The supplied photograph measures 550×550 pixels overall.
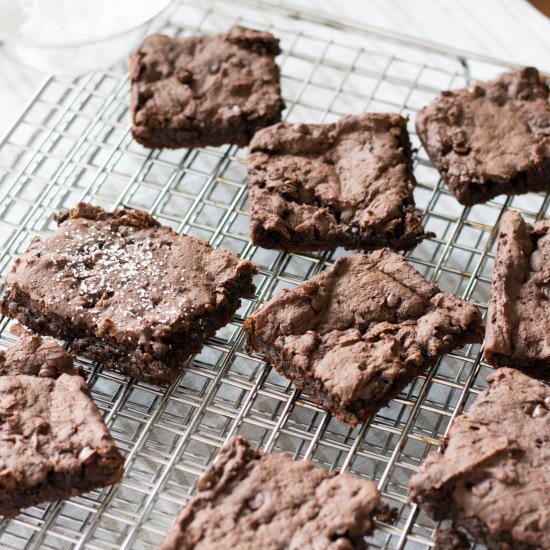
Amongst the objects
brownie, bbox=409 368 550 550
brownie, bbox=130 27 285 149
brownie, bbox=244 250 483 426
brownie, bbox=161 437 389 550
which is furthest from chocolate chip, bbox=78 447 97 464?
brownie, bbox=130 27 285 149

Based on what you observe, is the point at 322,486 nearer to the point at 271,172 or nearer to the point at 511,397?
the point at 511,397

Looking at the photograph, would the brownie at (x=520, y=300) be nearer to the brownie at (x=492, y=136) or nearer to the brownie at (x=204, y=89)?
the brownie at (x=492, y=136)

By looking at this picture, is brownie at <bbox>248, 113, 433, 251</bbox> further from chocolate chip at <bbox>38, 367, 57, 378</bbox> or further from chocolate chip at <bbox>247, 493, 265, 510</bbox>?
chocolate chip at <bbox>247, 493, 265, 510</bbox>

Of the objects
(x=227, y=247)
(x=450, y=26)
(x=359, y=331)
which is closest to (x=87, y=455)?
(x=359, y=331)

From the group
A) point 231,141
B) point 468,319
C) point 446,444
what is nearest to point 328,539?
point 446,444

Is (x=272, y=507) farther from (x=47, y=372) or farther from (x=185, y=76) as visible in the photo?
(x=185, y=76)

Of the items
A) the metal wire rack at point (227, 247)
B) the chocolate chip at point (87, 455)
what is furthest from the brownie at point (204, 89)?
the chocolate chip at point (87, 455)
